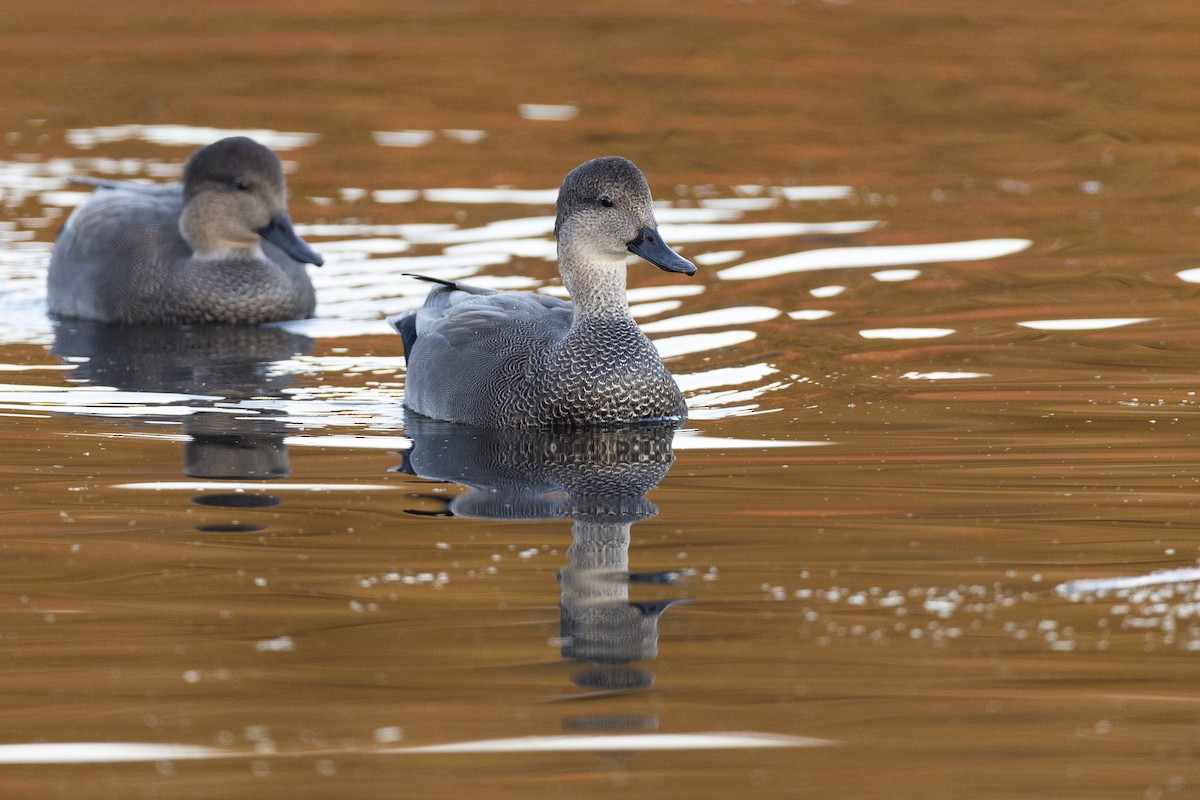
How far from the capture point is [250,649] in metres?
5.76

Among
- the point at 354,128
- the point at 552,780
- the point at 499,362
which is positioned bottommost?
the point at 552,780

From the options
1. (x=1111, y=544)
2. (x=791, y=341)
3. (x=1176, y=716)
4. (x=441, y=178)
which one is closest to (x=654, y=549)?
(x=1111, y=544)

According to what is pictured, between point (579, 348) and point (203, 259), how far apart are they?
13.6ft

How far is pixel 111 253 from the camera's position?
40.6 feet

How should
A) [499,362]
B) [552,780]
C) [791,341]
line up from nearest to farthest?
[552,780], [499,362], [791,341]

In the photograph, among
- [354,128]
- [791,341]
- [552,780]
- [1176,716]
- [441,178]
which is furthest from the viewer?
[354,128]

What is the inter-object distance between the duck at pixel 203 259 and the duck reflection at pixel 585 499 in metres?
3.14

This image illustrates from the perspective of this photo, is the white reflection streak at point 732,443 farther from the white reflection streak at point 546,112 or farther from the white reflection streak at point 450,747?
the white reflection streak at point 546,112

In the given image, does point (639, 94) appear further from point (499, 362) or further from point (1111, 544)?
point (1111, 544)

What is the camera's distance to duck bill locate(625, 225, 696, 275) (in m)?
8.89

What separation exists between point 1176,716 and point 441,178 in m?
11.1

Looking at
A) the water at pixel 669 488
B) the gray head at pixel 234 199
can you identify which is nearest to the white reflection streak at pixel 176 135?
the water at pixel 669 488

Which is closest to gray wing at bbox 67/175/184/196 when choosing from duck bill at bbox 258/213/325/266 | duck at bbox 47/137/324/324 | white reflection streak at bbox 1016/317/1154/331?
duck at bbox 47/137/324/324

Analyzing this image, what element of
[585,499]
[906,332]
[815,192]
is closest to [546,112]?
[815,192]
